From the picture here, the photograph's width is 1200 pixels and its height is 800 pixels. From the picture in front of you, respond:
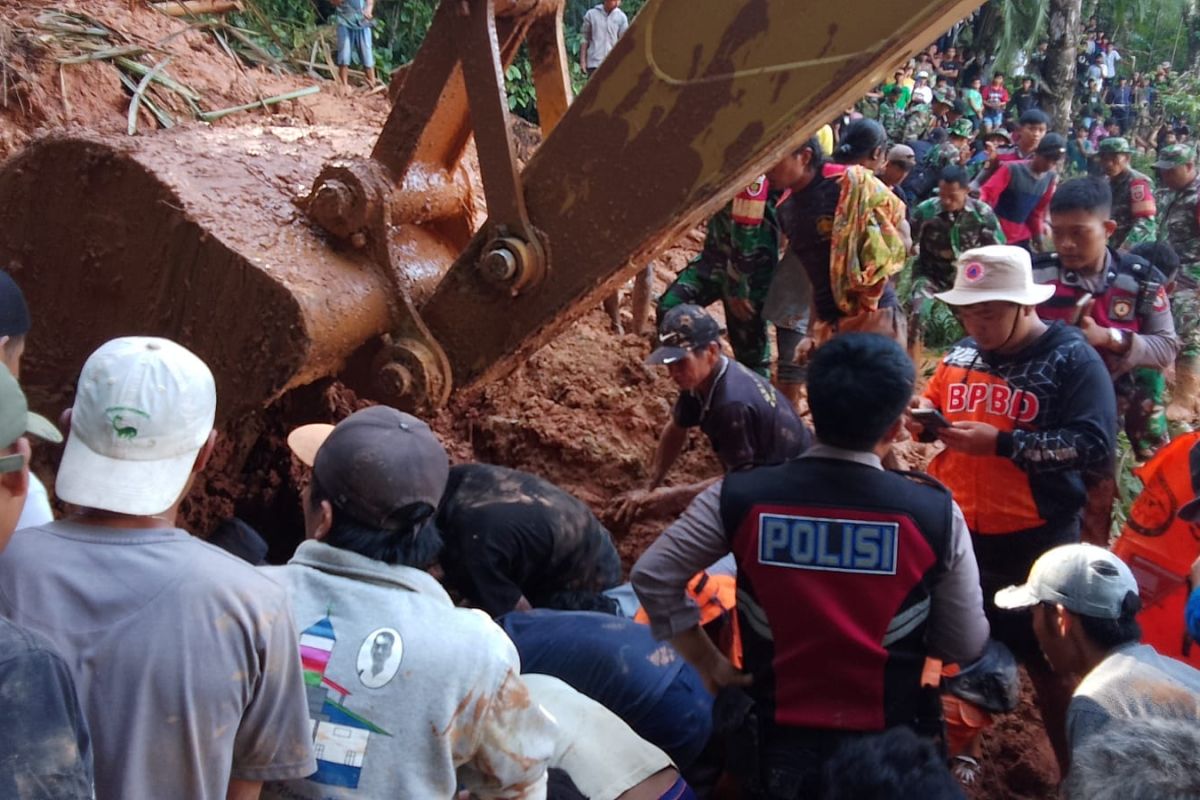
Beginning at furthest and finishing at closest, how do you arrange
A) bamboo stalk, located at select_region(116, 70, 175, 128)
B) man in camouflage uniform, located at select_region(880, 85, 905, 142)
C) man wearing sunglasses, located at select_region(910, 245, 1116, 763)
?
man in camouflage uniform, located at select_region(880, 85, 905, 142) < bamboo stalk, located at select_region(116, 70, 175, 128) < man wearing sunglasses, located at select_region(910, 245, 1116, 763)

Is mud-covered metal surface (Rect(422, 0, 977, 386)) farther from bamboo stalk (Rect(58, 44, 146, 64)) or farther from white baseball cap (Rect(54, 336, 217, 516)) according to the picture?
bamboo stalk (Rect(58, 44, 146, 64))

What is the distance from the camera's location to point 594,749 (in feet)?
7.93

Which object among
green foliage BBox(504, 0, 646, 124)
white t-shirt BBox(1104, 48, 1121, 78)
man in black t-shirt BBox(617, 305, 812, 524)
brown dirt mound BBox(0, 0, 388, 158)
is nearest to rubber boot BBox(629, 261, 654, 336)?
brown dirt mound BBox(0, 0, 388, 158)

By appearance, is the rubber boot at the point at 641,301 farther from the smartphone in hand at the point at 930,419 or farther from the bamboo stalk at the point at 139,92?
the smartphone in hand at the point at 930,419

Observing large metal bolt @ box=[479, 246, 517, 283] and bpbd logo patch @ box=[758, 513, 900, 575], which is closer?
bpbd logo patch @ box=[758, 513, 900, 575]

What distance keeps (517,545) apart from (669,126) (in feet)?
4.22

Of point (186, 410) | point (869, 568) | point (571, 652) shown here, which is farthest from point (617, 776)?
point (186, 410)

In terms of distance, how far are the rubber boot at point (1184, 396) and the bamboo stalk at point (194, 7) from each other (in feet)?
23.0

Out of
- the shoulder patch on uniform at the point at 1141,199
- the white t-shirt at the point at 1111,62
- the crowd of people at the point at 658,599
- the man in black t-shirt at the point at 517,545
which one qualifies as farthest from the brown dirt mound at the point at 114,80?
the white t-shirt at the point at 1111,62

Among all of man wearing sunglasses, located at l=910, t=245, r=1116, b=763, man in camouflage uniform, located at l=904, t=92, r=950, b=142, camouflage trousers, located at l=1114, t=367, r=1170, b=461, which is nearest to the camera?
man wearing sunglasses, located at l=910, t=245, r=1116, b=763

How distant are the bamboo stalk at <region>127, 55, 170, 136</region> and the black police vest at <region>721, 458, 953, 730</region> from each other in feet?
14.5

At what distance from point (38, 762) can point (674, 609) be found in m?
1.53

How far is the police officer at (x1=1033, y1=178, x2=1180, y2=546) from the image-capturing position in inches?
163

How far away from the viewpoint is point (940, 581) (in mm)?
2287
